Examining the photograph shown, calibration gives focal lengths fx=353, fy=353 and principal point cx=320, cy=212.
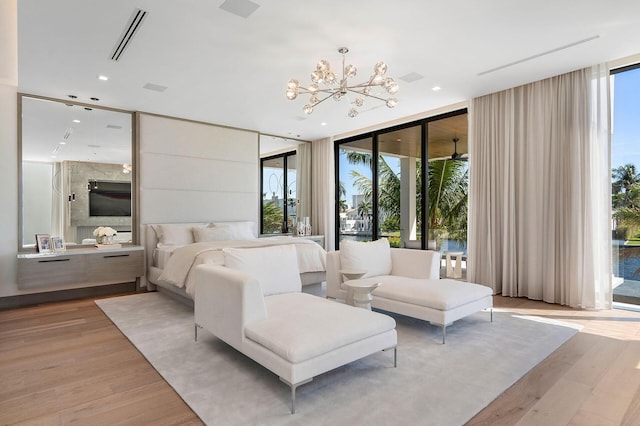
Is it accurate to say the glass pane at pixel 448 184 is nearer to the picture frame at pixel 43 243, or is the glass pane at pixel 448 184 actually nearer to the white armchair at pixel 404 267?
the white armchair at pixel 404 267

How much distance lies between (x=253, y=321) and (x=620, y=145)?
4587mm

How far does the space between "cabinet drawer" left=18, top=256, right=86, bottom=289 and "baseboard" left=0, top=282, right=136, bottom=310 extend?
24 centimetres

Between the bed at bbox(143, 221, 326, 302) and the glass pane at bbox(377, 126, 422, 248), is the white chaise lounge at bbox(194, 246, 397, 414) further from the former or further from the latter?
the glass pane at bbox(377, 126, 422, 248)

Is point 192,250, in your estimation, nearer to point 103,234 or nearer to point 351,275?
point 103,234

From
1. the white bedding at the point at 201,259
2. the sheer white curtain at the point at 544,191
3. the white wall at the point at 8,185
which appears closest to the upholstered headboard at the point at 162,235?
the white bedding at the point at 201,259

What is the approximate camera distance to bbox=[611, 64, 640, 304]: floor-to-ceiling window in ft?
13.3

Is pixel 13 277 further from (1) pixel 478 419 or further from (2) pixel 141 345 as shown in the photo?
(1) pixel 478 419

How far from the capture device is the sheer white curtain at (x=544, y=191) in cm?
403

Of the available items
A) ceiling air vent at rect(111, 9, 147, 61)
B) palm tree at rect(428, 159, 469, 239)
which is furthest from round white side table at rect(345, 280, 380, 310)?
palm tree at rect(428, 159, 469, 239)

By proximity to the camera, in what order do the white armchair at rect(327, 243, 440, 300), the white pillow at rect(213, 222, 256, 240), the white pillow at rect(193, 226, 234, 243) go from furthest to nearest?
the white pillow at rect(213, 222, 256, 240) → the white pillow at rect(193, 226, 234, 243) → the white armchair at rect(327, 243, 440, 300)

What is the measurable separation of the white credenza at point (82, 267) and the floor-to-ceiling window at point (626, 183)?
6190 millimetres

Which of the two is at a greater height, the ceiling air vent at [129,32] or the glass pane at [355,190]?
the ceiling air vent at [129,32]

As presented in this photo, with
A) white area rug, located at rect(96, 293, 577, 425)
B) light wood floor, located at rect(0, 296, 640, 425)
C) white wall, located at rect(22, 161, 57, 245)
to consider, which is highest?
white wall, located at rect(22, 161, 57, 245)

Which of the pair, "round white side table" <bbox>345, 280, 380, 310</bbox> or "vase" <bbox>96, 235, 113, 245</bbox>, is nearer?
"round white side table" <bbox>345, 280, 380, 310</bbox>
